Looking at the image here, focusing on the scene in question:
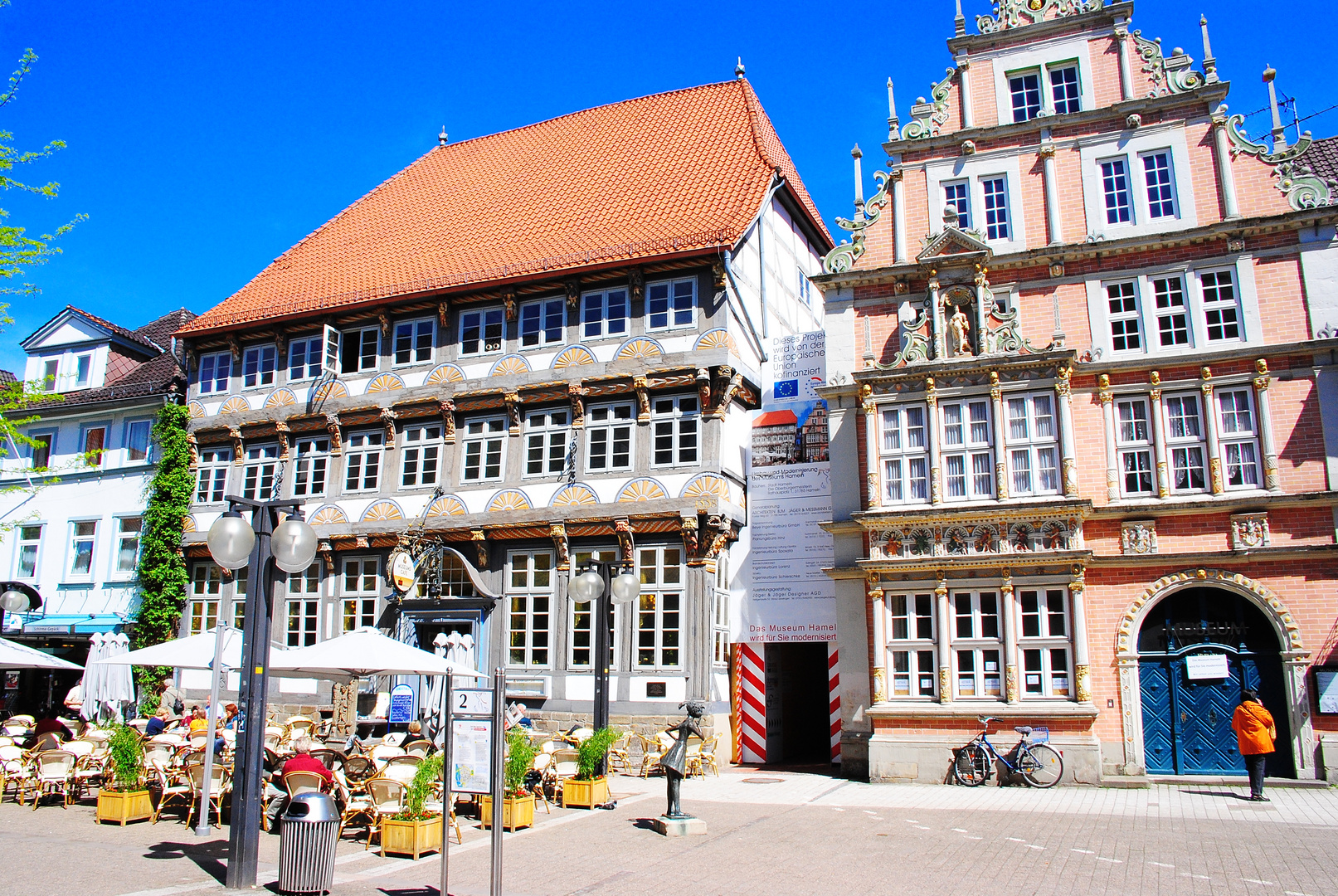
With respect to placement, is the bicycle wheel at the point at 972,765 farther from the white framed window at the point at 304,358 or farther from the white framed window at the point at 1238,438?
the white framed window at the point at 304,358

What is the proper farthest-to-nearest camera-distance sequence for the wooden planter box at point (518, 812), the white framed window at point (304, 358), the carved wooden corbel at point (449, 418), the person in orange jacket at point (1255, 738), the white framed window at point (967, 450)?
the white framed window at point (304, 358)
the carved wooden corbel at point (449, 418)
the white framed window at point (967, 450)
the person in orange jacket at point (1255, 738)
the wooden planter box at point (518, 812)

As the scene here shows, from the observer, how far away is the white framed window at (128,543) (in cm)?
2592

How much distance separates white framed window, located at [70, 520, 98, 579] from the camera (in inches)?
1045

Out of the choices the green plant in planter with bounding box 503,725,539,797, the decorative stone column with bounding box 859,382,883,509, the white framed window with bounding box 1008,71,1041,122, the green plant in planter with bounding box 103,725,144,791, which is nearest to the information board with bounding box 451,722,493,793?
the green plant in planter with bounding box 503,725,539,797

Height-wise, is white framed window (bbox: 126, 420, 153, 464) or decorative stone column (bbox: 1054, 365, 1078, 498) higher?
white framed window (bbox: 126, 420, 153, 464)

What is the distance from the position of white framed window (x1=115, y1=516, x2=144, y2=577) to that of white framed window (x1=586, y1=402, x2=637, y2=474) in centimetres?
1265

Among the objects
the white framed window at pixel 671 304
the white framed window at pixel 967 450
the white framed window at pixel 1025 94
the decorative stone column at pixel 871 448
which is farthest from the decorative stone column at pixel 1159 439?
the white framed window at pixel 671 304

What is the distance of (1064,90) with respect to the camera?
19188mm

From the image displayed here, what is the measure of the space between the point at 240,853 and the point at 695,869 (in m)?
4.15

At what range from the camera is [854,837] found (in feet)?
38.3

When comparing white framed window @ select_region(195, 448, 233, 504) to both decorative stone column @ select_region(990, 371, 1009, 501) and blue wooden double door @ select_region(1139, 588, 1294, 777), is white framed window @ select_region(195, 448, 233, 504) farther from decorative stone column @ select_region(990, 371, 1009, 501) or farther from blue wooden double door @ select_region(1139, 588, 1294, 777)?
blue wooden double door @ select_region(1139, 588, 1294, 777)

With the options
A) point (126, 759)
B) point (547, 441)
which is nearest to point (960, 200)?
point (547, 441)

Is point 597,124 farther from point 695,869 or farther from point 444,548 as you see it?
point 695,869

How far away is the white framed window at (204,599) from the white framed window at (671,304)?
1225 cm
